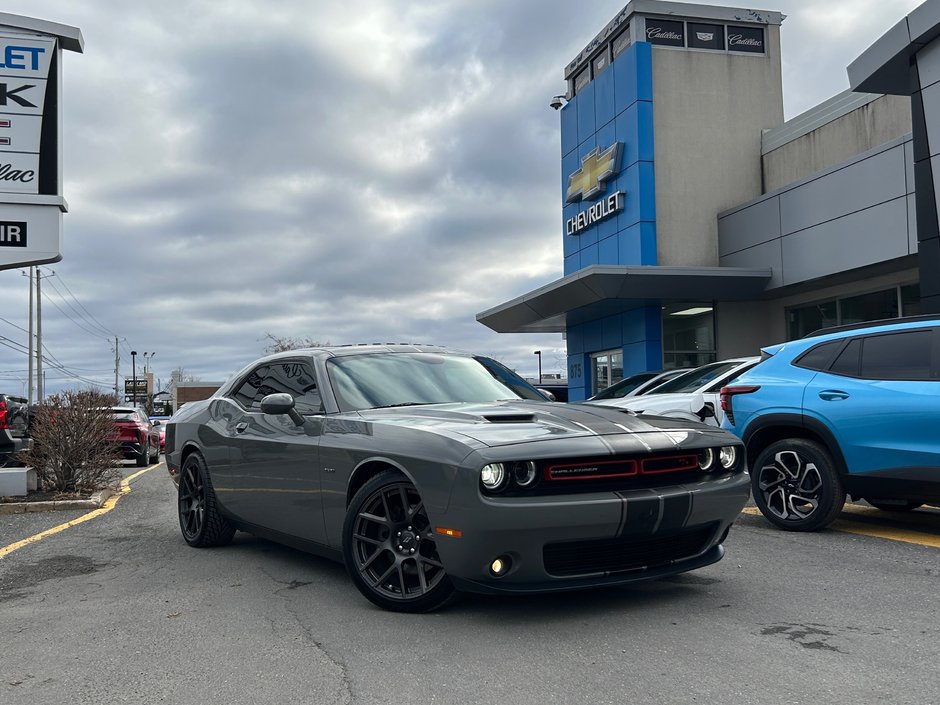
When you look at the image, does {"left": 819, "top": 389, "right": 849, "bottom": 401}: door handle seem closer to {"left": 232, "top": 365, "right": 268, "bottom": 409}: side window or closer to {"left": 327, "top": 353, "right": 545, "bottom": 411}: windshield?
{"left": 327, "top": 353, "right": 545, "bottom": 411}: windshield

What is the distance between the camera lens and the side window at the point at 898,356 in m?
6.20

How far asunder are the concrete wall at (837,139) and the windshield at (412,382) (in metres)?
14.3

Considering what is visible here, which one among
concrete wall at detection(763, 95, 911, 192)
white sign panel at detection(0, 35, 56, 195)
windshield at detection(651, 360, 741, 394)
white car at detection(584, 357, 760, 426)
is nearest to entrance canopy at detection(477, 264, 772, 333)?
concrete wall at detection(763, 95, 911, 192)

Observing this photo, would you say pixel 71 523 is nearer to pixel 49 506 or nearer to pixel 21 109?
pixel 49 506

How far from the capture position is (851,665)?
3438 mm

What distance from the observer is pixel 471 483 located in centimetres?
392

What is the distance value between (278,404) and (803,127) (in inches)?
758

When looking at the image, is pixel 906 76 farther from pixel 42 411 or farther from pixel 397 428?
pixel 42 411

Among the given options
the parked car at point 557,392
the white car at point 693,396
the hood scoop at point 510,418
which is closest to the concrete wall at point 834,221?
the parked car at point 557,392

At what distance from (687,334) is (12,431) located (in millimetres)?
16729

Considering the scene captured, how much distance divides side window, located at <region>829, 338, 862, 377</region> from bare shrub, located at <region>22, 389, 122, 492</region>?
27.5 ft

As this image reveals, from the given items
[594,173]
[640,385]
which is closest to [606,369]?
[594,173]

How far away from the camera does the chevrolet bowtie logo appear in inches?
923

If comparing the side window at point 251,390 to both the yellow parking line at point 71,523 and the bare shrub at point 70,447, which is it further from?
the bare shrub at point 70,447
